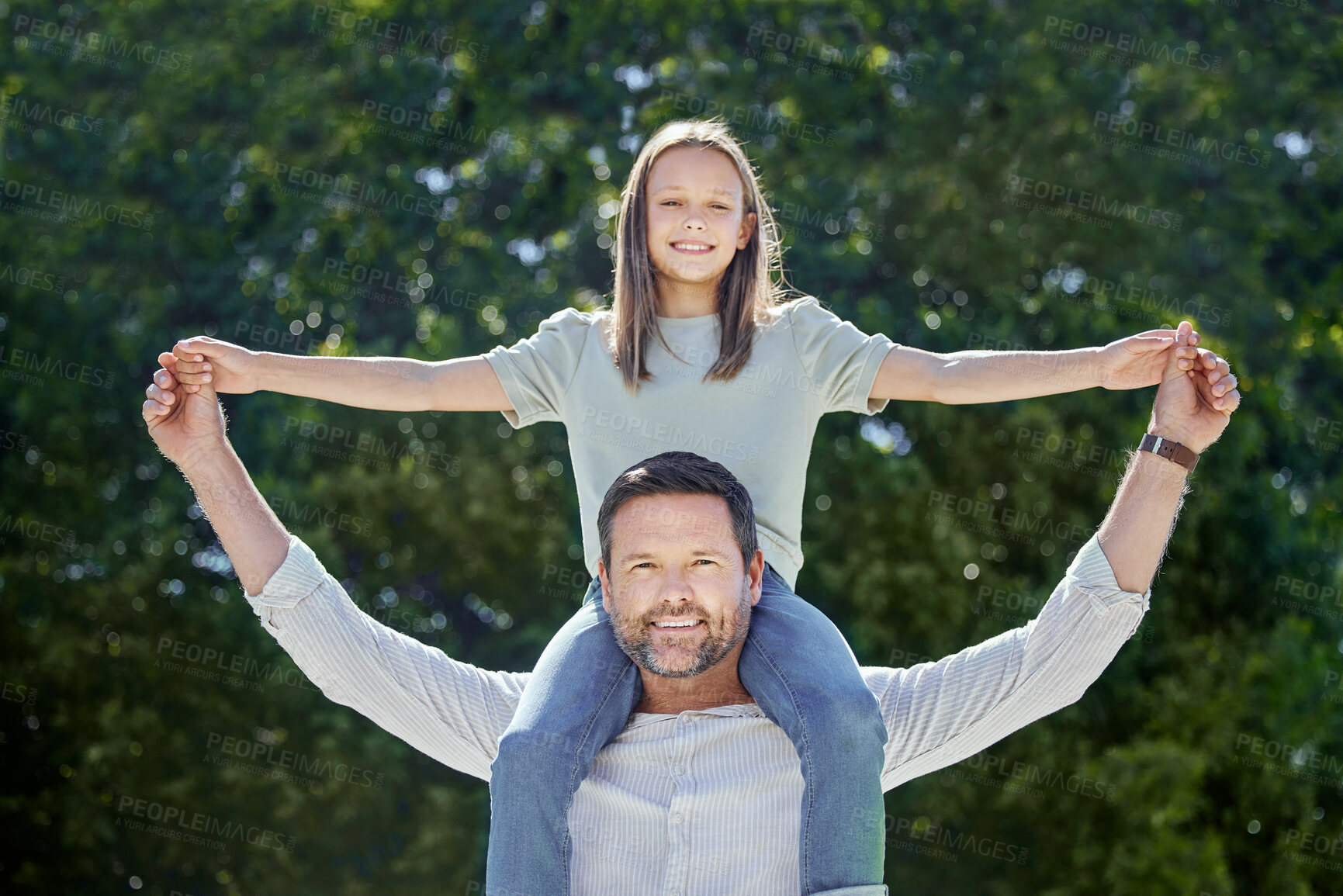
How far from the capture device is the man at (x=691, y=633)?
7.47 feet

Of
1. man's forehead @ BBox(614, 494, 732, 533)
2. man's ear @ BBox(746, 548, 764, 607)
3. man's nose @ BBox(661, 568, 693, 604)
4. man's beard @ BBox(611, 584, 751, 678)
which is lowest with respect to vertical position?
man's beard @ BBox(611, 584, 751, 678)

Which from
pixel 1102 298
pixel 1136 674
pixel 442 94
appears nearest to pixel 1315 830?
pixel 1136 674

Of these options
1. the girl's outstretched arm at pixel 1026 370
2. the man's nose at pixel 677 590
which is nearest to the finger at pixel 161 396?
the man's nose at pixel 677 590

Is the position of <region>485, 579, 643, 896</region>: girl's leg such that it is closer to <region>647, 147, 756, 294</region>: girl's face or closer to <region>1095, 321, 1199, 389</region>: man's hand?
<region>647, 147, 756, 294</region>: girl's face

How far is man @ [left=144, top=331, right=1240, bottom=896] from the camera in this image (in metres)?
2.28

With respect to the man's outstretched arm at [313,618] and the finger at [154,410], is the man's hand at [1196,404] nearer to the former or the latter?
the man's outstretched arm at [313,618]

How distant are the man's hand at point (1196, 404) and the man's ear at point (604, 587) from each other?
98cm

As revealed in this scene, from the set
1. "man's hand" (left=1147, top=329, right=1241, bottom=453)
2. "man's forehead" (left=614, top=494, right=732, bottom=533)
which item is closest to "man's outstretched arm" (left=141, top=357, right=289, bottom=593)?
"man's forehead" (left=614, top=494, right=732, bottom=533)

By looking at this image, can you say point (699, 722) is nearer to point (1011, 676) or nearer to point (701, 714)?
point (701, 714)

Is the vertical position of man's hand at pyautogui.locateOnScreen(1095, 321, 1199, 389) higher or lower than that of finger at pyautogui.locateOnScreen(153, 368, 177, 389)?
higher

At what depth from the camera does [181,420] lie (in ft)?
7.73

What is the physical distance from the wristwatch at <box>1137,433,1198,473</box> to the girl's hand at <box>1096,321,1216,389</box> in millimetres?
105

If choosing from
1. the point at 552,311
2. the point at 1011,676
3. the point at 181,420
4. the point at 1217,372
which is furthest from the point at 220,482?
the point at 552,311

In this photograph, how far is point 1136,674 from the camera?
23.5 feet
